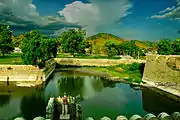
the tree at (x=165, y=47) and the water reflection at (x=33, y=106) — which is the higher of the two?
the tree at (x=165, y=47)

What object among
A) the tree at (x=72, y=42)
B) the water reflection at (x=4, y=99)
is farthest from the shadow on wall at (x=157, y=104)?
the tree at (x=72, y=42)

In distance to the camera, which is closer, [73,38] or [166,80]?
[166,80]

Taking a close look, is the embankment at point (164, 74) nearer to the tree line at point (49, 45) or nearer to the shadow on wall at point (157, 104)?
the shadow on wall at point (157, 104)

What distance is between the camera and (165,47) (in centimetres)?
4512

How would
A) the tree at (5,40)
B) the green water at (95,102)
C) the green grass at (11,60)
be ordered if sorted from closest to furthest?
the green water at (95,102)
the green grass at (11,60)
the tree at (5,40)

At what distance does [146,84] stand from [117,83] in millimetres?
4138

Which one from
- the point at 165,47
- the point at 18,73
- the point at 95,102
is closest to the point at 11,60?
the point at 18,73

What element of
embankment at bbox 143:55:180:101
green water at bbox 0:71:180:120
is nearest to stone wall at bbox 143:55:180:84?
embankment at bbox 143:55:180:101

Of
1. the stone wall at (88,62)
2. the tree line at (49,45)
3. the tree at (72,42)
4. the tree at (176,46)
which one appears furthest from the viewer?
the tree at (72,42)

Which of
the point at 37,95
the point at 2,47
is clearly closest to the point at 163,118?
the point at 37,95

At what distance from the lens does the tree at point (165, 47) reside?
44.4m

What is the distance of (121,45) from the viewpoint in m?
65.1

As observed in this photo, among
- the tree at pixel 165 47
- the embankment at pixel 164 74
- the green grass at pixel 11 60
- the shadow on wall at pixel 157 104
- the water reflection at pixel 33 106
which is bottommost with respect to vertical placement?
the shadow on wall at pixel 157 104

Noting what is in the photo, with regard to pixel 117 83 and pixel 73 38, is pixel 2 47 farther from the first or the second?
pixel 117 83
